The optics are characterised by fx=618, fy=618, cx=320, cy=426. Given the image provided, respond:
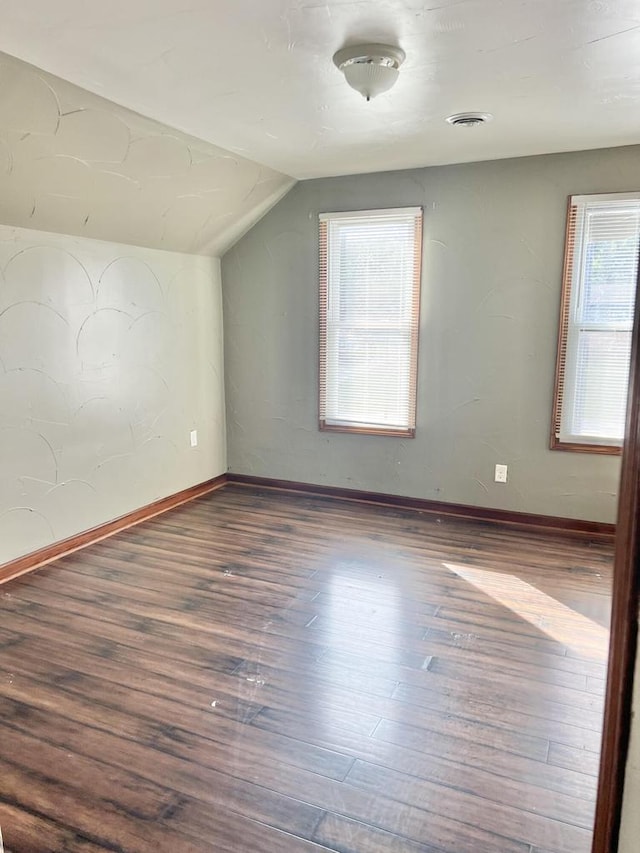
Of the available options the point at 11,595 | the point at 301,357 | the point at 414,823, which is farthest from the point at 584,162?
the point at 11,595

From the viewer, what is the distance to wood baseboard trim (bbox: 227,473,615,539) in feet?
12.7

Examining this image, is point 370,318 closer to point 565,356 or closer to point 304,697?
point 565,356

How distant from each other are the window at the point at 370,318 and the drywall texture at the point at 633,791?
3.51 meters

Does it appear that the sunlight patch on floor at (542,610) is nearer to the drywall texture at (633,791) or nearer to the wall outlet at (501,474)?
the wall outlet at (501,474)

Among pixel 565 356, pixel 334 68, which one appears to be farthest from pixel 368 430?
pixel 334 68

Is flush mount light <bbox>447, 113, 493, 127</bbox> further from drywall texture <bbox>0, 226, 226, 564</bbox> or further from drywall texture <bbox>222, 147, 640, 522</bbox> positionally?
drywall texture <bbox>0, 226, 226, 564</bbox>

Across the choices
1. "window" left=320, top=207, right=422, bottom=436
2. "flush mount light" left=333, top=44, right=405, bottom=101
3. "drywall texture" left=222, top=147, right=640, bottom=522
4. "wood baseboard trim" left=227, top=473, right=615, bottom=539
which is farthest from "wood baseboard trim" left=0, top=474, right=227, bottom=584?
"flush mount light" left=333, top=44, right=405, bottom=101

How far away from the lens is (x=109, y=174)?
312cm

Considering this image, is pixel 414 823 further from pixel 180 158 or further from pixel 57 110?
pixel 180 158

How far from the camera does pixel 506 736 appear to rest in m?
2.05

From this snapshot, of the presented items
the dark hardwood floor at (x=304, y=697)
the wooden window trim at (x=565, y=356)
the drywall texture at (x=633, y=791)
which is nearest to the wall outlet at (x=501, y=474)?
the wooden window trim at (x=565, y=356)

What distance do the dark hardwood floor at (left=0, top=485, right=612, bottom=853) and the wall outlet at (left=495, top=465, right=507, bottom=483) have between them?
1.64 feet

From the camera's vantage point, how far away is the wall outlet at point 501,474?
159 inches

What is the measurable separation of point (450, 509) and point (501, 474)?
426mm
